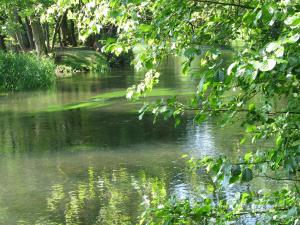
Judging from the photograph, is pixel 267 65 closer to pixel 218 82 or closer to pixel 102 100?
pixel 218 82

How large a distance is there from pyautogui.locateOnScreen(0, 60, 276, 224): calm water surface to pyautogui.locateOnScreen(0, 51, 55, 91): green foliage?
Result: 7622mm

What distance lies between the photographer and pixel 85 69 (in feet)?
121

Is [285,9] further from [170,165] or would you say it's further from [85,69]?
[85,69]

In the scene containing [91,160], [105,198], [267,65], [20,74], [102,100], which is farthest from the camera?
[20,74]

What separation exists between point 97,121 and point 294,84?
524 inches

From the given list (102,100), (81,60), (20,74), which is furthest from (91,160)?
(81,60)

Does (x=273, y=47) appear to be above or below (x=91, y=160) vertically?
above

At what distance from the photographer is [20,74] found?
89.7 feet

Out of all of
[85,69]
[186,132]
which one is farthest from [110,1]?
[85,69]

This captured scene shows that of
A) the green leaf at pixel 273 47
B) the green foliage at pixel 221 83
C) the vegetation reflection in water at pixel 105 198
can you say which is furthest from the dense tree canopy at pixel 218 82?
the vegetation reflection in water at pixel 105 198

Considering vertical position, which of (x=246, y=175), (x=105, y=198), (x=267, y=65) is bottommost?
(x=105, y=198)

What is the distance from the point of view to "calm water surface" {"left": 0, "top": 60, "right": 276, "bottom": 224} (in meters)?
8.42

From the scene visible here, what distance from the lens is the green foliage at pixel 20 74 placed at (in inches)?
1069

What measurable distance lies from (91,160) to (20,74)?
16855 millimetres
